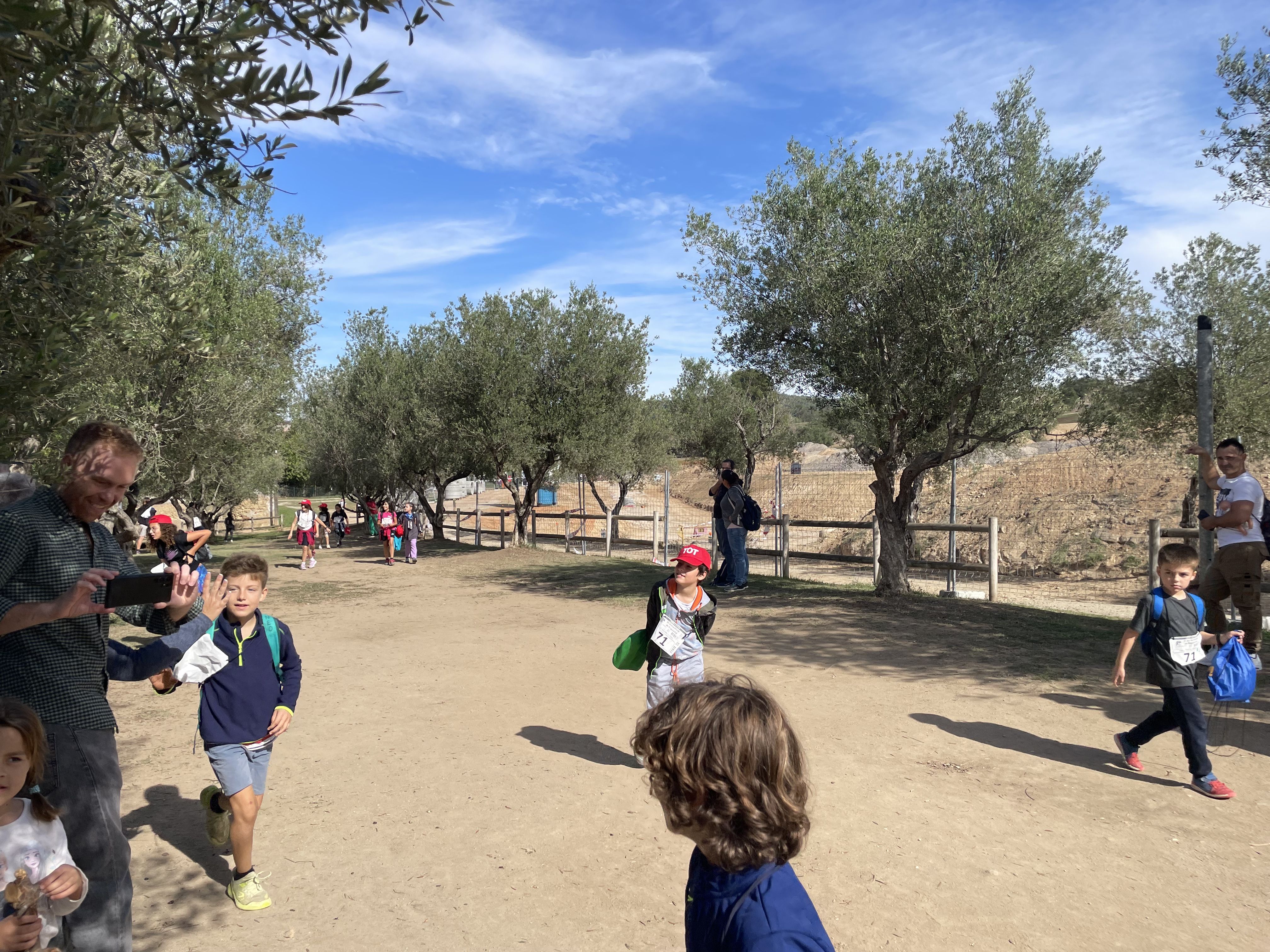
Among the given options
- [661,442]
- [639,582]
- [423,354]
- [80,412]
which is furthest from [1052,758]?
[661,442]

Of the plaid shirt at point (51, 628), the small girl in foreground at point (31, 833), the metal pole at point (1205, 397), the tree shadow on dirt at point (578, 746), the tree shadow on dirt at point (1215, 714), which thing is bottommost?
the tree shadow on dirt at point (578, 746)

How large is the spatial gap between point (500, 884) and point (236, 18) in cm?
378

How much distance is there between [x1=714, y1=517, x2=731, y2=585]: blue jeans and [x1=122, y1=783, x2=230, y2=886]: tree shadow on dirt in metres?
9.41

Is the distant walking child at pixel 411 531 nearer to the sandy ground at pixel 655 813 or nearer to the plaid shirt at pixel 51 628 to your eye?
the sandy ground at pixel 655 813

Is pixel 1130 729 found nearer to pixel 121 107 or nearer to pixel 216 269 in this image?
pixel 121 107

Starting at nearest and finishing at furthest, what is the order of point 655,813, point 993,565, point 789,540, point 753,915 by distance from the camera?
point 753,915 < point 655,813 < point 993,565 < point 789,540

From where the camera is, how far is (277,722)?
146 inches

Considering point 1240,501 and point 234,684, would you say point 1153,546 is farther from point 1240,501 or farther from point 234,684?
point 234,684

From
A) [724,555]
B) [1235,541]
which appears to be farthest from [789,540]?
[1235,541]

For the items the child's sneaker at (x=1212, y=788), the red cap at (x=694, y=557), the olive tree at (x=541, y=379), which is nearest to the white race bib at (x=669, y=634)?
the red cap at (x=694, y=557)

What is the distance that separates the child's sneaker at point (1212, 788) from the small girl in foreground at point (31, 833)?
5557mm

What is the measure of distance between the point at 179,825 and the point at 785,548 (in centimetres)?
1196

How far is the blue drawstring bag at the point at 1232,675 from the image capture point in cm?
488

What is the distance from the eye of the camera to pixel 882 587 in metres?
12.2
